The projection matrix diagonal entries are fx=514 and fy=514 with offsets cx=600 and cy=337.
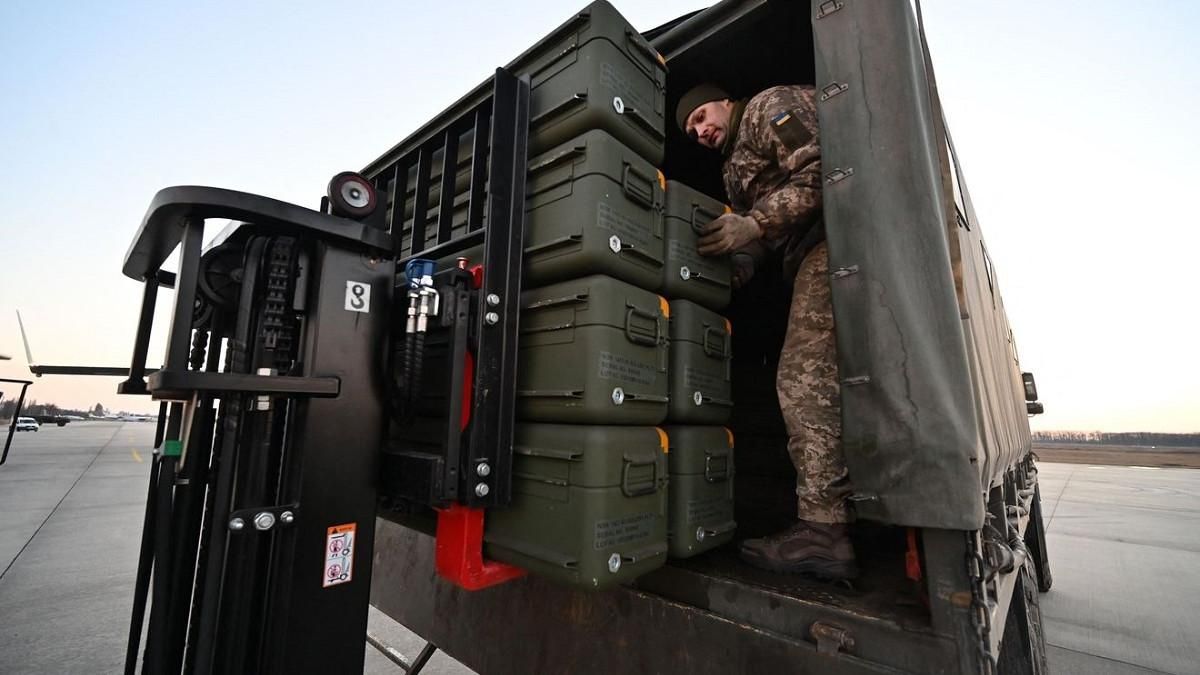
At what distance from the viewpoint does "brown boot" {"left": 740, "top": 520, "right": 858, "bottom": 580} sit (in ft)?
5.29

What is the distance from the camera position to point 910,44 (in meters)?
1.50

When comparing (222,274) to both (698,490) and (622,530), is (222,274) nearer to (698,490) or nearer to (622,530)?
(622,530)

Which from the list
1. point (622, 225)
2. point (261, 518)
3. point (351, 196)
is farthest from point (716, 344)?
point (261, 518)

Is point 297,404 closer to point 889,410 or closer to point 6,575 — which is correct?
point 889,410

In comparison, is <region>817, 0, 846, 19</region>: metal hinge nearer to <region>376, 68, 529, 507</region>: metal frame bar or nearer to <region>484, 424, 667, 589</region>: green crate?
<region>376, 68, 529, 507</region>: metal frame bar

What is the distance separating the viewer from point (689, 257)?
1.91m

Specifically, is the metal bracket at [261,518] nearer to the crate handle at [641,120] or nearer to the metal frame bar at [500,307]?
the metal frame bar at [500,307]

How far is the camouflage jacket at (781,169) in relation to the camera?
181 centimetres

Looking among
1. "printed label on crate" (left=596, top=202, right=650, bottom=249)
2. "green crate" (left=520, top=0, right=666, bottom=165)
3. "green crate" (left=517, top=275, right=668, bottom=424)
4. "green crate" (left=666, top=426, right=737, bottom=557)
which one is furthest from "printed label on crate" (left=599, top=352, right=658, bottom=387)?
"green crate" (left=520, top=0, right=666, bottom=165)

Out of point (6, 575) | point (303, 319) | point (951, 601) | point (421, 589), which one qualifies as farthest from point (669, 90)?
point (6, 575)

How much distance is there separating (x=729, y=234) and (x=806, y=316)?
41cm

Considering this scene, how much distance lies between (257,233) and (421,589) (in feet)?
5.18

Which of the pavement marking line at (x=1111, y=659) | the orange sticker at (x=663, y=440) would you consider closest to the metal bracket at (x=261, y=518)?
the orange sticker at (x=663, y=440)

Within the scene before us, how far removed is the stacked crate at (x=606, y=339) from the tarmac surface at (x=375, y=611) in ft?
7.15
